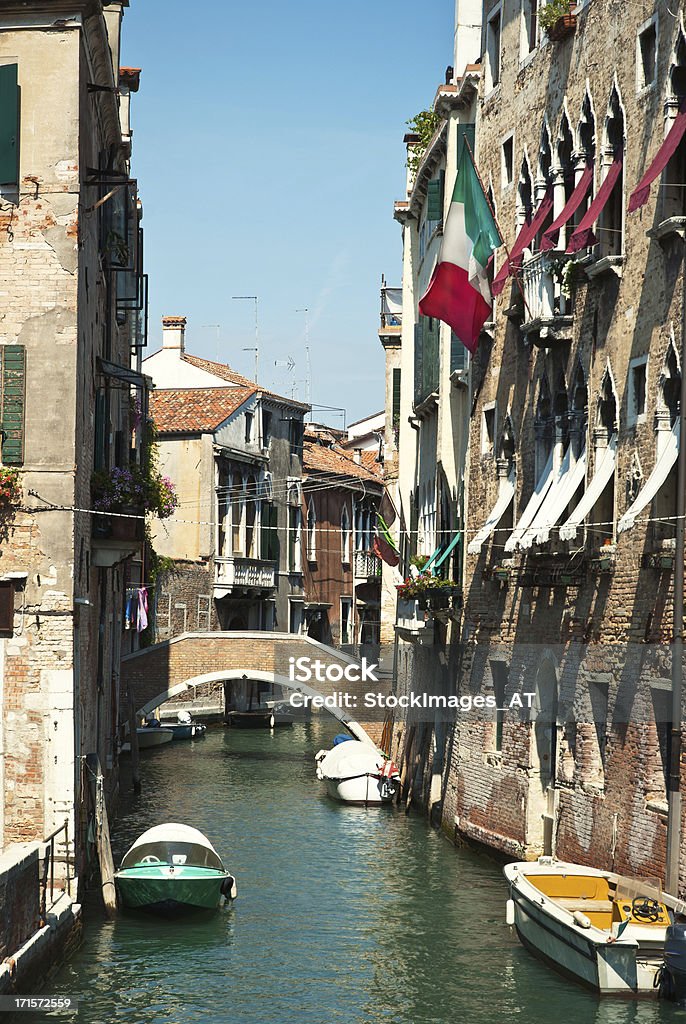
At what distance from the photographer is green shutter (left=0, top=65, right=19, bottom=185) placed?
48.8 feet

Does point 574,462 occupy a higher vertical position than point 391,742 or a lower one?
higher

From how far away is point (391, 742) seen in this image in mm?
30109

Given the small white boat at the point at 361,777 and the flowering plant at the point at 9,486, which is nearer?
the flowering plant at the point at 9,486

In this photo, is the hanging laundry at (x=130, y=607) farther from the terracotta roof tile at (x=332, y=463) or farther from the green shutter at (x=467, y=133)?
the terracotta roof tile at (x=332, y=463)

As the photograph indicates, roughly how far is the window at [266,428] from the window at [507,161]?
26.5m

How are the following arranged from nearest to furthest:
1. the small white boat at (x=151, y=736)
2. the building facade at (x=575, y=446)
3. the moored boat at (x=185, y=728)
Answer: the building facade at (x=575, y=446)
the small white boat at (x=151, y=736)
the moored boat at (x=185, y=728)

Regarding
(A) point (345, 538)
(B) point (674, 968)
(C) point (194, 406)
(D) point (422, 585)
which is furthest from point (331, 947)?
(A) point (345, 538)

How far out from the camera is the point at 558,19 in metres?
17.2

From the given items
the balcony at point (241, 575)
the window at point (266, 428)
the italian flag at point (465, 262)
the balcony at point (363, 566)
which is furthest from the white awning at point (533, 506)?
the balcony at point (363, 566)

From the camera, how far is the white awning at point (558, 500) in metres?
16.2

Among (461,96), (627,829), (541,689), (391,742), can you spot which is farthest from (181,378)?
(627,829)

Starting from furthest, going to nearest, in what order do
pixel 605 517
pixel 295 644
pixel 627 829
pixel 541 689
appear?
pixel 295 644, pixel 541 689, pixel 605 517, pixel 627 829

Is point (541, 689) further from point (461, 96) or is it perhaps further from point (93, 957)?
point (461, 96)

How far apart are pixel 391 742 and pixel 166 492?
37.1 feet
